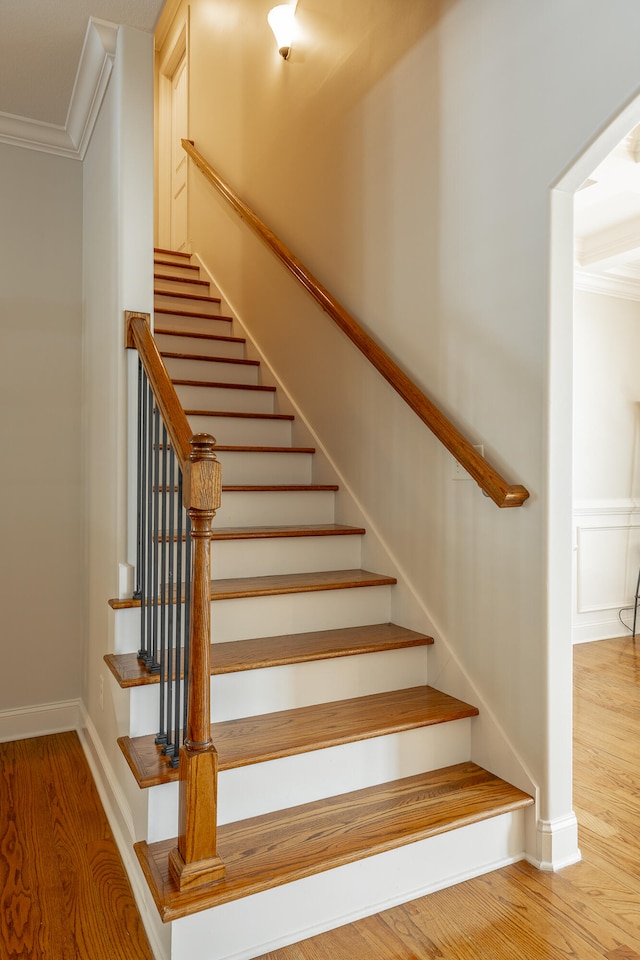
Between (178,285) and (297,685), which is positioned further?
(178,285)

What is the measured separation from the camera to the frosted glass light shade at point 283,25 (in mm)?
3464

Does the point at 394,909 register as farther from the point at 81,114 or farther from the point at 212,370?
the point at 81,114

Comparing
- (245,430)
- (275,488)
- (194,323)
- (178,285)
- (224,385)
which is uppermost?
(178,285)

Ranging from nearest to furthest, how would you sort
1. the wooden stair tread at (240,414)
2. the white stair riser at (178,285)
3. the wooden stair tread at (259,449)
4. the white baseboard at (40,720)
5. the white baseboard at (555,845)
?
the white baseboard at (555,845) < the white baseboard at (40,720) < the wooden stair tread at (259,449) < the wooden stair tread at (240,414) < the white stair riser at (178,285)

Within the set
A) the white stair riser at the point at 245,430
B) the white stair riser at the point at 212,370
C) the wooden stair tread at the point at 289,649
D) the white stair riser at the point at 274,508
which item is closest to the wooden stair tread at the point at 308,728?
the wooden stair tread at the point at 289,649

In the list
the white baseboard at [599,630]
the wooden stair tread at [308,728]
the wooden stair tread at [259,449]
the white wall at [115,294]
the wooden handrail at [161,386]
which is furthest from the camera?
the white baseboard at [599,630]

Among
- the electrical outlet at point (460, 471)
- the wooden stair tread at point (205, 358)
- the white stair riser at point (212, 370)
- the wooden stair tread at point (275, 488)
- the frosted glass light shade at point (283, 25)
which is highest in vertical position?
the frosted glass light shade at point (283, 25)

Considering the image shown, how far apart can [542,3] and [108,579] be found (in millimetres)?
2252

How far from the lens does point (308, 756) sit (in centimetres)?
186

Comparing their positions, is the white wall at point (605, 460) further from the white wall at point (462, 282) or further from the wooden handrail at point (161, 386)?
the wooden handrail at point (161, 386)

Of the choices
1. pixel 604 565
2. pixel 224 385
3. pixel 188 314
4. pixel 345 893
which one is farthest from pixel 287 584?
pixel 604 565

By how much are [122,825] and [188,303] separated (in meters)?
3.20

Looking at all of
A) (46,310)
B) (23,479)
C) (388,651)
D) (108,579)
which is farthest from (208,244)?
(388,651)

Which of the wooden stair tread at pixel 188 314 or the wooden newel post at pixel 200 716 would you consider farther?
the wooden stair tread at pixel 188 314
